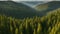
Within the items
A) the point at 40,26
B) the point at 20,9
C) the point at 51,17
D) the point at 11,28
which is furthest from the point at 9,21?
the point at 51,17

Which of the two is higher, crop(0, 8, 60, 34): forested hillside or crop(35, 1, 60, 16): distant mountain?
crop(35, 1, 60, 16): distant mountain

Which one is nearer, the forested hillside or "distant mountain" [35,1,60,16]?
the forested hillside

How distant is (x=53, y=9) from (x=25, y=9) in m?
0.55

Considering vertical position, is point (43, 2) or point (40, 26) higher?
point (43, 2)

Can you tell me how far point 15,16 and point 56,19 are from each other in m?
0.77

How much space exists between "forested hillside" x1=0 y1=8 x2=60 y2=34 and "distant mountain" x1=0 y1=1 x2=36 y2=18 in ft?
0.28

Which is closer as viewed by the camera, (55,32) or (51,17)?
(55,32)

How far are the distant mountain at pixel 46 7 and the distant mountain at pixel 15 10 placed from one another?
0.39ft

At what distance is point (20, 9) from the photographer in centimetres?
341

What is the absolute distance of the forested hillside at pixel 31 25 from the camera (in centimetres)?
313

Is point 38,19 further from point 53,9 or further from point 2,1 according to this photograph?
point 2,1

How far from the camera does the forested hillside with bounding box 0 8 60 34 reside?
123 inches

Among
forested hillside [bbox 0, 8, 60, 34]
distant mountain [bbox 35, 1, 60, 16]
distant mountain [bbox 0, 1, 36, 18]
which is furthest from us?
distant mountain [bbox 35, 1, 60, 16]

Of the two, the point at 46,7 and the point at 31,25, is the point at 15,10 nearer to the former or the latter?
the point at 31,25
